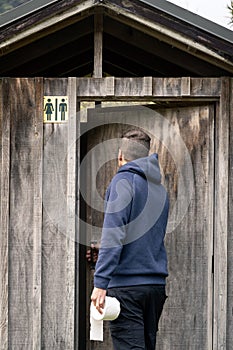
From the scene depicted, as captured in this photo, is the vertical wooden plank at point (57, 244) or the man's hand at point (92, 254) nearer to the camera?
the vertical wooden plank at point (57, 244)

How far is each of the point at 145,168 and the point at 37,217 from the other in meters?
1.21

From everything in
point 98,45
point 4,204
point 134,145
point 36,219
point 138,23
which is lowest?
point 36,219

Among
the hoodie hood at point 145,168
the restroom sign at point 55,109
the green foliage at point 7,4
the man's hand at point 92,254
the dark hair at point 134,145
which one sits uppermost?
the green foliage at point 7,4

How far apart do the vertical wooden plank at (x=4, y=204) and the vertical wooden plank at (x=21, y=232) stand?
34 mm

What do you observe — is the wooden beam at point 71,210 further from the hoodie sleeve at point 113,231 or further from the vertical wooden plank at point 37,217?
the hoodie sleeve at point 113,231

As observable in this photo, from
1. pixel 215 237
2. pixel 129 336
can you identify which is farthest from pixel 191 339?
pixel 129 336

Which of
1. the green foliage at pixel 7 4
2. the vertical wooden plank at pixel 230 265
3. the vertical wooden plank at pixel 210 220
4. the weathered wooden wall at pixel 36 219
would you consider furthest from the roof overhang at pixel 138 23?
the green foliage at pixel 7 4

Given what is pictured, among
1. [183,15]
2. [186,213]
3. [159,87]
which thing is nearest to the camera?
→ [183,15]

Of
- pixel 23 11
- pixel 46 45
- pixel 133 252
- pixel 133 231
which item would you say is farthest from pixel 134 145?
pixel 46 45

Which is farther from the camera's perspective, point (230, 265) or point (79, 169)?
point (79, 169)

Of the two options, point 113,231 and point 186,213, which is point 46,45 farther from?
point 113,231

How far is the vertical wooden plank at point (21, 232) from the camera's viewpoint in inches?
253

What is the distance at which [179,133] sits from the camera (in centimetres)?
662

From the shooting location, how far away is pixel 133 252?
5.52m
